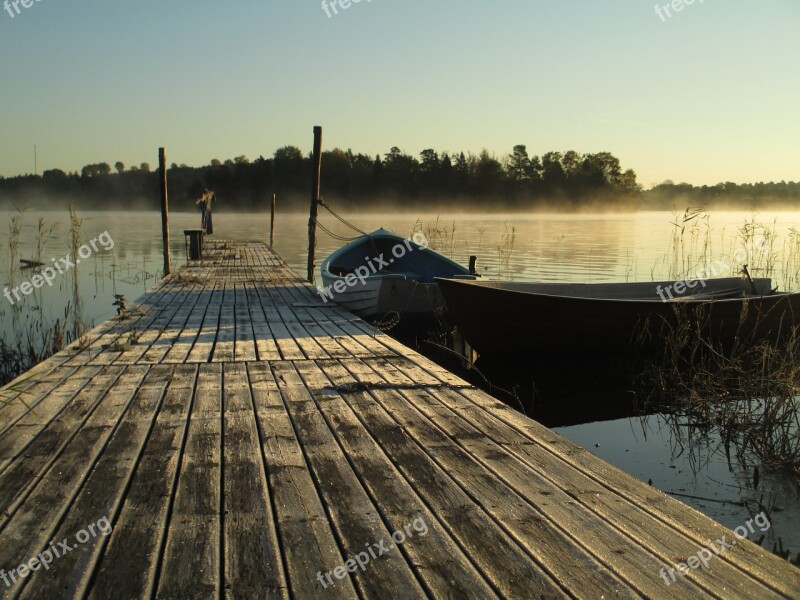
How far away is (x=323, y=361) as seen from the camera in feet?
18.0

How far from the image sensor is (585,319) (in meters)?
7.59

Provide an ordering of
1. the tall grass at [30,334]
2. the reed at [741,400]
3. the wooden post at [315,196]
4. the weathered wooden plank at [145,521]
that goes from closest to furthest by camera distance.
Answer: the weathered wooden plank at [145,521]
the reed at [741,400]
the tall grass at [30,334]
the wooden post at [315,196]

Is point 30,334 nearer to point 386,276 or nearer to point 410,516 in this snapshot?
point 386,276

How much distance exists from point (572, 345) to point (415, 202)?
67969 millimetres

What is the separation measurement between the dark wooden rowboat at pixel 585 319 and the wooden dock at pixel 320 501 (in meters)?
3.16

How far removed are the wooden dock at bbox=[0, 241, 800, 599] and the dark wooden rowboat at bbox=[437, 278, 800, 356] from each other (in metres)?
3.16

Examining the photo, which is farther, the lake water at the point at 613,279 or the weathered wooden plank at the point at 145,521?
the lake water at the point at 613,279

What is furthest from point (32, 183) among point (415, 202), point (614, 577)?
point (614, 577)

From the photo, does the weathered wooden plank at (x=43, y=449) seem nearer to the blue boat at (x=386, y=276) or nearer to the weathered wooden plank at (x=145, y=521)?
the weathered wooden plank at (x=145, y=521)

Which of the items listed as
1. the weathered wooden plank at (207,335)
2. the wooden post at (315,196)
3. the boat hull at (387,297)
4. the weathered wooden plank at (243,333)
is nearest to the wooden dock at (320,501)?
the weathered wooden plank at (207,335)

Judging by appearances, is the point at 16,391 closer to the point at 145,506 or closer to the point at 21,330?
the point at 145,506

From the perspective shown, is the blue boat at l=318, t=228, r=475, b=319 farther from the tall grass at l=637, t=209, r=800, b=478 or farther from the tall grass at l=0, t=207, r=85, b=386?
the tall grass at l=0, t=207, r=85, b=386

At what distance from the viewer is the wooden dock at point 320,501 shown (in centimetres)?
213

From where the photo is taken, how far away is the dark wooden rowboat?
7.56m
